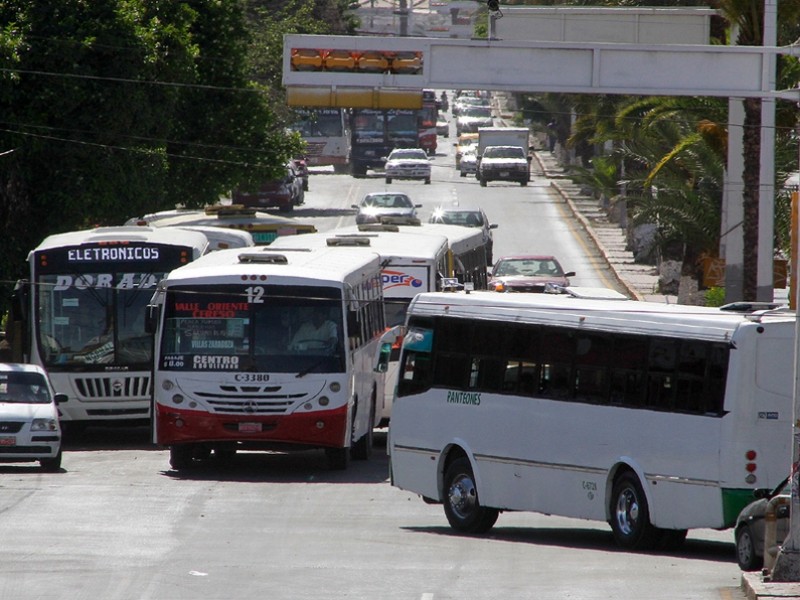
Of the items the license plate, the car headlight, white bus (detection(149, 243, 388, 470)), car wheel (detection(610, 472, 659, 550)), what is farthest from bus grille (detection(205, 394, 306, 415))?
car wheel (detection(610, 472, 659, 550))

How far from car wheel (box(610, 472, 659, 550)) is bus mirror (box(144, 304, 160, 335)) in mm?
8327

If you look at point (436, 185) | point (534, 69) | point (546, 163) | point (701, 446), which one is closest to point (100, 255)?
point (534, 69)

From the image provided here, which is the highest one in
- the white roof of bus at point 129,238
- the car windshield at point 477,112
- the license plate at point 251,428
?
the car windshield at point 477,112

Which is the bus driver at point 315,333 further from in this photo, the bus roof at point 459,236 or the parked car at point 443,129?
the parked car at point 443,129

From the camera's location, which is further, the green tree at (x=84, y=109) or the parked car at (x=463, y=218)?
the parked car at (x=463, y=218)

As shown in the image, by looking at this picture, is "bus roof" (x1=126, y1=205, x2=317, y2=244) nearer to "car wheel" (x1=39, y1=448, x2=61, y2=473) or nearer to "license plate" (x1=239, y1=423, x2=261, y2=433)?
"car wheel" (x1=39, y1=448, x2=61, y2=473)

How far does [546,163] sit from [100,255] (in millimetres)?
68823

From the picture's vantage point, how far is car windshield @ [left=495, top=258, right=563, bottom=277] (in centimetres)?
4069

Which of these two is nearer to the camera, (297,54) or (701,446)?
(701,446)

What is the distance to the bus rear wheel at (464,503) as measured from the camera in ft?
59.8

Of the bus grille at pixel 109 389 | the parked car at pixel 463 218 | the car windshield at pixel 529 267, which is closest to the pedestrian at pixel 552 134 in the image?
the parked car at pixel 463 218

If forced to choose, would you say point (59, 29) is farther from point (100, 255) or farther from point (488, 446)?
point (488, 446)

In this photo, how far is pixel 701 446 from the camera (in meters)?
15.6

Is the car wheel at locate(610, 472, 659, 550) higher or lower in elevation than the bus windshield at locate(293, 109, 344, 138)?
lower
